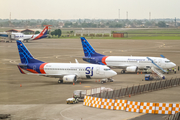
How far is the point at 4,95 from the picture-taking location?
47812 millimetres

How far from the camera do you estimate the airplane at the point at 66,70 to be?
5638 cm

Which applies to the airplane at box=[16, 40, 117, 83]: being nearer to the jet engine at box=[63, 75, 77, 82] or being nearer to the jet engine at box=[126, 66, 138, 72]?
the jet engine at box=[63, 75, 77, 82]

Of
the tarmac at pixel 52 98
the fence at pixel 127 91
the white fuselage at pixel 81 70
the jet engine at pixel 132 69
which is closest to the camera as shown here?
the tarmac at pixel 52 98

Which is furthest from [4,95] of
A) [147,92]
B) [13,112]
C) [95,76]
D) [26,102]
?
[147,92]

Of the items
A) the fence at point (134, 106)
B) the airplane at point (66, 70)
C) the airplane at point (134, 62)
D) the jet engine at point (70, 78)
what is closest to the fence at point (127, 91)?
the fence at point (134, 106)

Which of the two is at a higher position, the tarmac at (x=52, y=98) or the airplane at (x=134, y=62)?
the airplane at (x=134, y=62)

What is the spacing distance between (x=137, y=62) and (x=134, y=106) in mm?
34396

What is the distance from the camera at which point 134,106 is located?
3659cm

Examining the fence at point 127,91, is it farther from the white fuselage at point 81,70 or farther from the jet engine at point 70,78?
the jet engine at point 70,78

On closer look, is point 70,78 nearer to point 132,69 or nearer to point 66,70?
point 66,70

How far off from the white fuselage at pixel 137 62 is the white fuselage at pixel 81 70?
48.2 ft

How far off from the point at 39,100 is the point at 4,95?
7253 millimetres

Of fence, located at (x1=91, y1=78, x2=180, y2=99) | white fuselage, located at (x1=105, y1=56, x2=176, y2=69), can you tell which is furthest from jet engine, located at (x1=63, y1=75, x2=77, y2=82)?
white fuselage, located at (x1=105, y1=56, x2=176, y2=69)

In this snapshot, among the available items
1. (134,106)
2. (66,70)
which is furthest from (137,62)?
(134,106)
